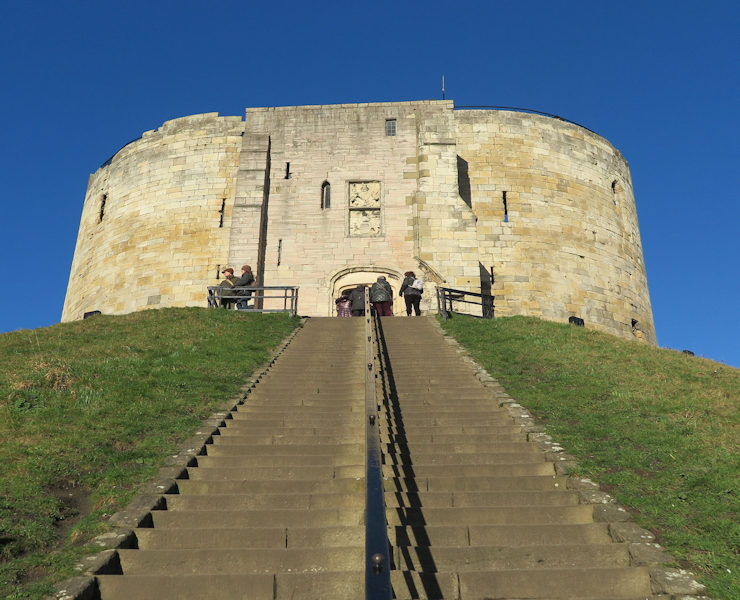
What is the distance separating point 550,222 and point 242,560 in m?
18.5

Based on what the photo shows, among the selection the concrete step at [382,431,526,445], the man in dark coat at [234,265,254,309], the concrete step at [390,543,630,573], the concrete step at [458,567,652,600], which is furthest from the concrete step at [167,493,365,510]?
the man in dark coat at [234,265,254,309]

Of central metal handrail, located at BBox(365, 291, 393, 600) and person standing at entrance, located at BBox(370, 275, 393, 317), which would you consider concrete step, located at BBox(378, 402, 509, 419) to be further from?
person standing at entrance, located at BBox(370, 275, 393, 317)

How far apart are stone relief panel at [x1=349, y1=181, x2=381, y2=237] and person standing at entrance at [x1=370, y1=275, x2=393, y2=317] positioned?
12.0ft

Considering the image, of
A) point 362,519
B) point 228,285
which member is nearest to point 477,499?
point 362,519

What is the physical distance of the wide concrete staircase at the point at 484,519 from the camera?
461 cm

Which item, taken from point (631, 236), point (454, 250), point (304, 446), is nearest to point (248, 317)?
point (454, 250)

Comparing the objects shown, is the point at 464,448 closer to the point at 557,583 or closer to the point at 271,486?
the point at 271,486

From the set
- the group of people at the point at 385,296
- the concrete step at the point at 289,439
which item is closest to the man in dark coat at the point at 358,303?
the group of people at the point at 385,296

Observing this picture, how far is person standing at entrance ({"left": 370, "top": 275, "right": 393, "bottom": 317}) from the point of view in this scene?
53.2 feet

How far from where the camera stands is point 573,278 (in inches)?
838

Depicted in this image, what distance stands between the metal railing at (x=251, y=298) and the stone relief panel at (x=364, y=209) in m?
2.90

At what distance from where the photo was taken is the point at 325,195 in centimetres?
2097

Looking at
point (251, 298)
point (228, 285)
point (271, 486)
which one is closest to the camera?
point (271, 486)

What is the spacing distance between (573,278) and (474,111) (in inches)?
255
